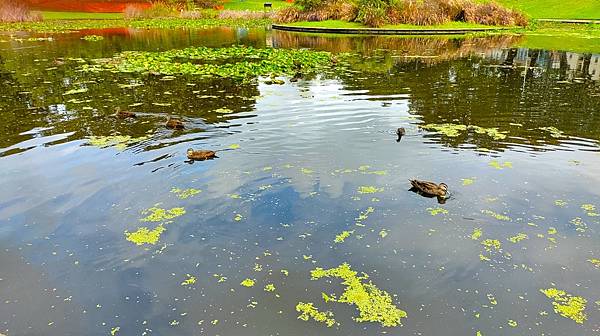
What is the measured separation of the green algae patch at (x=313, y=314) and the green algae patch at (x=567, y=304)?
2649mm

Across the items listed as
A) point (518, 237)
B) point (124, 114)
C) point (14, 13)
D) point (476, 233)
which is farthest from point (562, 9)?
point (14, 13)

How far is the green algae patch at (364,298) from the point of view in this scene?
497 cm

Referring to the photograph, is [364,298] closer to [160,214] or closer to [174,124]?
[160,214]

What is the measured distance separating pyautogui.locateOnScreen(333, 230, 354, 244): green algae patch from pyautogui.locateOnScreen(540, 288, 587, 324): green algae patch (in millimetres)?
2628

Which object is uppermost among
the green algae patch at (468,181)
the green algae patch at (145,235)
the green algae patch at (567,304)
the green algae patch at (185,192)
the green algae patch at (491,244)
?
the green algae patch at (185,192)

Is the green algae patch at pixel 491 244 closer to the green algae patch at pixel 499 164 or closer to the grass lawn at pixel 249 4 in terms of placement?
the green algae patch at pixel 499 164

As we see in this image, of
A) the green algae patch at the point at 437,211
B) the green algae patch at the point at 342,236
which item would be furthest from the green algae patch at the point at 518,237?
the green algae patch at the point at 342,236

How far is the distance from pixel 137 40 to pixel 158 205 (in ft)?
93.0

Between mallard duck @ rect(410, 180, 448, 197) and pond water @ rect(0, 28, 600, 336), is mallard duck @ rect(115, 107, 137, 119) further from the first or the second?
mallard duck @ rect(410, 180, 448, 197)

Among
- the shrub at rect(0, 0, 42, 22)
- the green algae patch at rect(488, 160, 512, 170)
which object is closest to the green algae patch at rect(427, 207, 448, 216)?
the green algae patch at rect(488, 160, 512, 170)

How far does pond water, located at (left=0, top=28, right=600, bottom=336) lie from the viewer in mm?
5082

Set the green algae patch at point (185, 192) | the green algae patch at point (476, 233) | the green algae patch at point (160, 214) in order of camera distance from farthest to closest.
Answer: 1. the green algae patch at point (185, 192)
2. the green algae patch at point (160, 214)
3. the green algae patch at point (476, 233)

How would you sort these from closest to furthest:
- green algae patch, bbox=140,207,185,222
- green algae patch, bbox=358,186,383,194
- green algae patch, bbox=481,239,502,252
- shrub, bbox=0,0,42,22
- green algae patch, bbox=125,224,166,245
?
green algae patch, bbox=481,239,502,252 → green algae patch, bbox=125,224,166,245 → green algae patch, bbox=140,207,185,222 → green algae patch, bbox=358,186,383,194 → shrub, bbox=0,0,42,22

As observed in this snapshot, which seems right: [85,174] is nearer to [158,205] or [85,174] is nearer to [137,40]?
[158,205]
